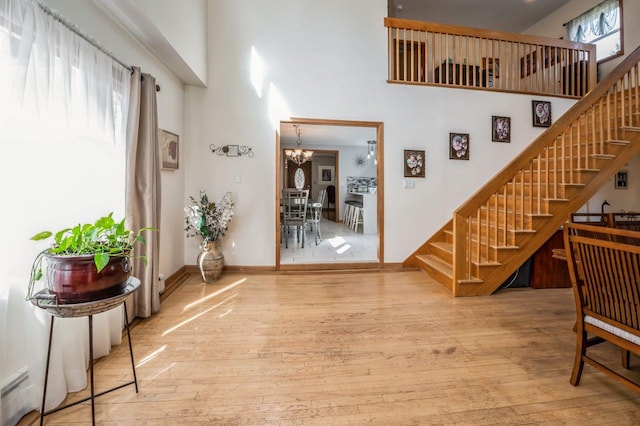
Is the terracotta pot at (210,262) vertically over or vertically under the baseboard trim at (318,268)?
over

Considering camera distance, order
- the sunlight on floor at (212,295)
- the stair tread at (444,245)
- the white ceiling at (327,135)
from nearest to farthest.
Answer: the sunlight on floor at (212,295), the stair tread at (444,245), the white ceiling at (327,135)

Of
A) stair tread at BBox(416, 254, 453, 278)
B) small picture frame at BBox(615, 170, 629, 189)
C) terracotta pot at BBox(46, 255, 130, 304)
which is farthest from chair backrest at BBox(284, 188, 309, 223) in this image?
small picture frame at BBox(615, 170, 629, 189)

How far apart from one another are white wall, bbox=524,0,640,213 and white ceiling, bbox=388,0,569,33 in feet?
0.69

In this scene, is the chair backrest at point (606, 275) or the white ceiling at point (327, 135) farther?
the white ceiling at point (327, 135)

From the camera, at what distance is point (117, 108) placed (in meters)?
2.06

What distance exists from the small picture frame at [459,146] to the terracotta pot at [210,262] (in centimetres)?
346

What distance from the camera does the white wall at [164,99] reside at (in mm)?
1922

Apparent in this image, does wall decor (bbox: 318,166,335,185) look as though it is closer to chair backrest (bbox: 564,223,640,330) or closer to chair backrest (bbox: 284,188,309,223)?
chair backrest (bbox: 284,188,309,223)

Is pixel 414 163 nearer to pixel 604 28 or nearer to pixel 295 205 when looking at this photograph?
pixel 295 205

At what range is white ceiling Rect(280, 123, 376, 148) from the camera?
647 centimetres

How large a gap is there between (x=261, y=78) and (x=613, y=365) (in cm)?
424

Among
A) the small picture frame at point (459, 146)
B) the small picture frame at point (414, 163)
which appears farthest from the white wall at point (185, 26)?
the small picture frame at point (459, 146)

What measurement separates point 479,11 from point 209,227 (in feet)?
22.0

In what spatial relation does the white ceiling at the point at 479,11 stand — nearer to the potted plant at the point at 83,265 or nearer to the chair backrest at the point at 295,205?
the chair backrest at the point at 295,205
